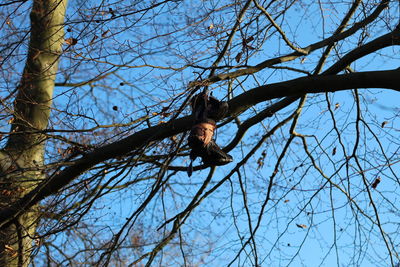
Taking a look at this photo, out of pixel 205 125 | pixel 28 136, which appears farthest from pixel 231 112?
pixel 28 136

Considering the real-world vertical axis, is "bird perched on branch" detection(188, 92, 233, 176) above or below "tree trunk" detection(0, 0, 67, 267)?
below

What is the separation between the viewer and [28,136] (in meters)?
6.34

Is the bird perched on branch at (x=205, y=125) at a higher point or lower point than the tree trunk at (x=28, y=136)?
lower

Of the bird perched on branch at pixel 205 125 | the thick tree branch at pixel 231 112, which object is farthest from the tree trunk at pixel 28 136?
the bird perched on branch at pixel 205 125

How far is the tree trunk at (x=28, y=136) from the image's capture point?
5.80m

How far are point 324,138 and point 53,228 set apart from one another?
10.5 ft

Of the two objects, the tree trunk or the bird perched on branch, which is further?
the tree trunk

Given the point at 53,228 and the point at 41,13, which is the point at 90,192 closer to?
the point at 53,228

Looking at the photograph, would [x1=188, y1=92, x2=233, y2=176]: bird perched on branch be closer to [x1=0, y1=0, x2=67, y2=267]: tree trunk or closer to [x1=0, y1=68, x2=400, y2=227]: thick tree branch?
[x1=0, y1=68, x2=400, y2=227]: thick tree branch

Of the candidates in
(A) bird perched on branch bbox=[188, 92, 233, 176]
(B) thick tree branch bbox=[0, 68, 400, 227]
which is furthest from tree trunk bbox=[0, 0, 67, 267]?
(A) bird perched on branch bbox=[188, 92, 233, 176]

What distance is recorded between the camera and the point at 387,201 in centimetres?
588

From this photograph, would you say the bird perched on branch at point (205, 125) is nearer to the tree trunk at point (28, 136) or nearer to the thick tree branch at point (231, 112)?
the thick tree branch at point (231, 112)

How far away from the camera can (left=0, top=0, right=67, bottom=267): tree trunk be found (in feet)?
19.0

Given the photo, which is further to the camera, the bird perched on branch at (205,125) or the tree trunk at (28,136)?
the tree trunk at (28,136)
